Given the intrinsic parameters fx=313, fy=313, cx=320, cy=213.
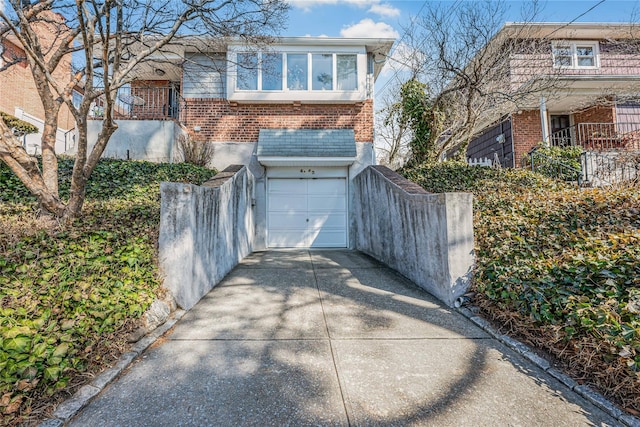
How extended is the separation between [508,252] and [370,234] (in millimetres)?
3879

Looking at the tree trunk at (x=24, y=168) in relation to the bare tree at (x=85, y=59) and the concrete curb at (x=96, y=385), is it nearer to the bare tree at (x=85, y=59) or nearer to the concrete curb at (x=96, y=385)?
the bare tree at (x=85, y=59)

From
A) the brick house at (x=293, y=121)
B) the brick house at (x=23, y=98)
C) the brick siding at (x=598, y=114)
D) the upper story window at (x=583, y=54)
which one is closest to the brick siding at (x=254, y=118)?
the brick house at (x=293, y=121)

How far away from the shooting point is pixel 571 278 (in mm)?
3096

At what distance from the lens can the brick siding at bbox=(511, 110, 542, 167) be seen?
1235cm

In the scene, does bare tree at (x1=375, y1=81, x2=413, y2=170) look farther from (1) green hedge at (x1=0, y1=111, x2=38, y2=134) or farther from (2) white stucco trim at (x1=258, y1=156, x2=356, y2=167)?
(1) green hedge at (x1=0, y1=111, x2=38, y2=134)

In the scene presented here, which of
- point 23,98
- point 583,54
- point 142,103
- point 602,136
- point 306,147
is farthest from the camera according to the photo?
point 583,54

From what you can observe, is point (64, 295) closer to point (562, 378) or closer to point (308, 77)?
point (562, 378)

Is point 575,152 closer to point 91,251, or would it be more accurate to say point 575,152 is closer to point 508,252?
point 508,252

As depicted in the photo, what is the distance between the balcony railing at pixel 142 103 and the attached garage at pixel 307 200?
11.1ft

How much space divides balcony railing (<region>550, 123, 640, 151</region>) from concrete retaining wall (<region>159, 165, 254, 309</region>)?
11.9 m

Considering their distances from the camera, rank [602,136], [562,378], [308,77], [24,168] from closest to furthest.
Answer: [562,378] → [24,168] → [308,77] → [602,136]

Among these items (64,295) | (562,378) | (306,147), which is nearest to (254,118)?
(306,147)

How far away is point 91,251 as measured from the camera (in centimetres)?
344

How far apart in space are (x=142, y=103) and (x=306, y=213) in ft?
19.4
